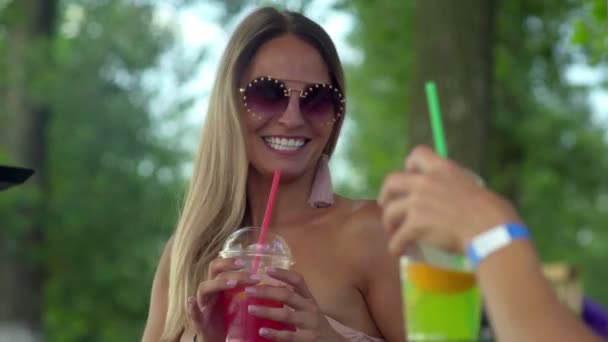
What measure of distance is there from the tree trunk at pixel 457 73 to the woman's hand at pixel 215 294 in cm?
635

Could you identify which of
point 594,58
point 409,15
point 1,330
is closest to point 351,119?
point 409,15

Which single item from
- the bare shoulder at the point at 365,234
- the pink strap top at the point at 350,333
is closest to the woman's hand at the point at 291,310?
the pink strap top at the point at 350,333

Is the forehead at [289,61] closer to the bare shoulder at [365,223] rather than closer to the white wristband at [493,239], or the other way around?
the bare shoulder at [365,223]

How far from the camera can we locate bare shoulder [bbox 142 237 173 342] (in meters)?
3.84

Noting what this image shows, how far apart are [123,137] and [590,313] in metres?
16.1

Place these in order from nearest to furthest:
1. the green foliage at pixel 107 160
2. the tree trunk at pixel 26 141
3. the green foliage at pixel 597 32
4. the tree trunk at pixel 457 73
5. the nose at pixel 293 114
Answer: the nose at pixel 293 114, the green foliage at pixel 597 32, the tree trunk at pixel 457 73, the tree trunk at pixel 26 141, the green foliage at pixel 107 160

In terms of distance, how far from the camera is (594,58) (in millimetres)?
9836

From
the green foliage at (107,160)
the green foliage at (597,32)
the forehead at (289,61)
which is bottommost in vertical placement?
the green foliage at (107,160)

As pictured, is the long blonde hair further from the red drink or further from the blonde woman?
the red drink

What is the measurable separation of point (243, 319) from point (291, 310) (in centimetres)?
13

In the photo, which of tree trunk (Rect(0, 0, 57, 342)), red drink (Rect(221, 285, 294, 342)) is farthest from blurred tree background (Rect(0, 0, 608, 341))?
red drink (Rect(221, 285, 294, 342))

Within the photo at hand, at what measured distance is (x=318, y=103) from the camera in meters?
3.72

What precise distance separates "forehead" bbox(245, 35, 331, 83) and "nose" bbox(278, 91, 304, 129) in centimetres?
8

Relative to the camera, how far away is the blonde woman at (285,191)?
11.7 feet
